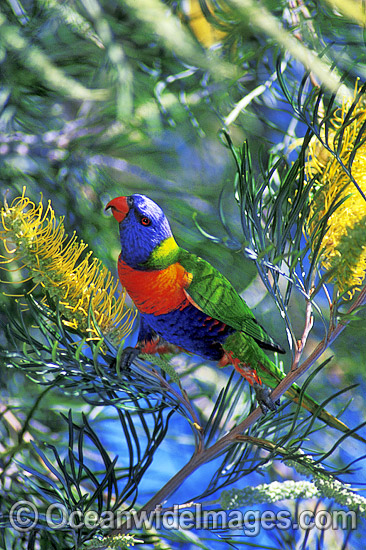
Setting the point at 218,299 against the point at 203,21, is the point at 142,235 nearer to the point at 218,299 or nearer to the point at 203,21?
the point at 218,299

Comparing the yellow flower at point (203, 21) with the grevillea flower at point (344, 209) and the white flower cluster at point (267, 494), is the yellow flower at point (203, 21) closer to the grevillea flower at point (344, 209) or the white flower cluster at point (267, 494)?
the grevillea flower at point (344, 209)

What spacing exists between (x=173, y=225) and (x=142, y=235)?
0.18 ft

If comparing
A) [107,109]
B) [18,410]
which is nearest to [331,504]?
[18,410]

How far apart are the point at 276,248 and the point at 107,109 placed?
0.22 meters

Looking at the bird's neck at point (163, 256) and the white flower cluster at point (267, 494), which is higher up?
the bird's neck at point (163, 256)

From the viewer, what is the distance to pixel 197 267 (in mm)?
358

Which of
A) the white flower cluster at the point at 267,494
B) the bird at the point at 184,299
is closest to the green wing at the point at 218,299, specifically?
the bird at the point at 184,299

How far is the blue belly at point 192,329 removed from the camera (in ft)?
1.16

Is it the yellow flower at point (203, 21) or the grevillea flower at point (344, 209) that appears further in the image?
the yellow flower at point (203, 21)

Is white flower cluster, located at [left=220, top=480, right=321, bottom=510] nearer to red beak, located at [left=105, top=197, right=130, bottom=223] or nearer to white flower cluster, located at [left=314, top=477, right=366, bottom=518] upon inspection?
white flower cluster, located at [left=314, top=477, right=366, bottom=518]

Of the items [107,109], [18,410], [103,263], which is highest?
[107,109]

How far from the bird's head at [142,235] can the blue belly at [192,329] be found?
0.04m

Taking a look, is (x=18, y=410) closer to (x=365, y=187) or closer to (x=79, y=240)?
(x=79, y=240)

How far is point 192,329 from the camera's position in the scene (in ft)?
1.17
